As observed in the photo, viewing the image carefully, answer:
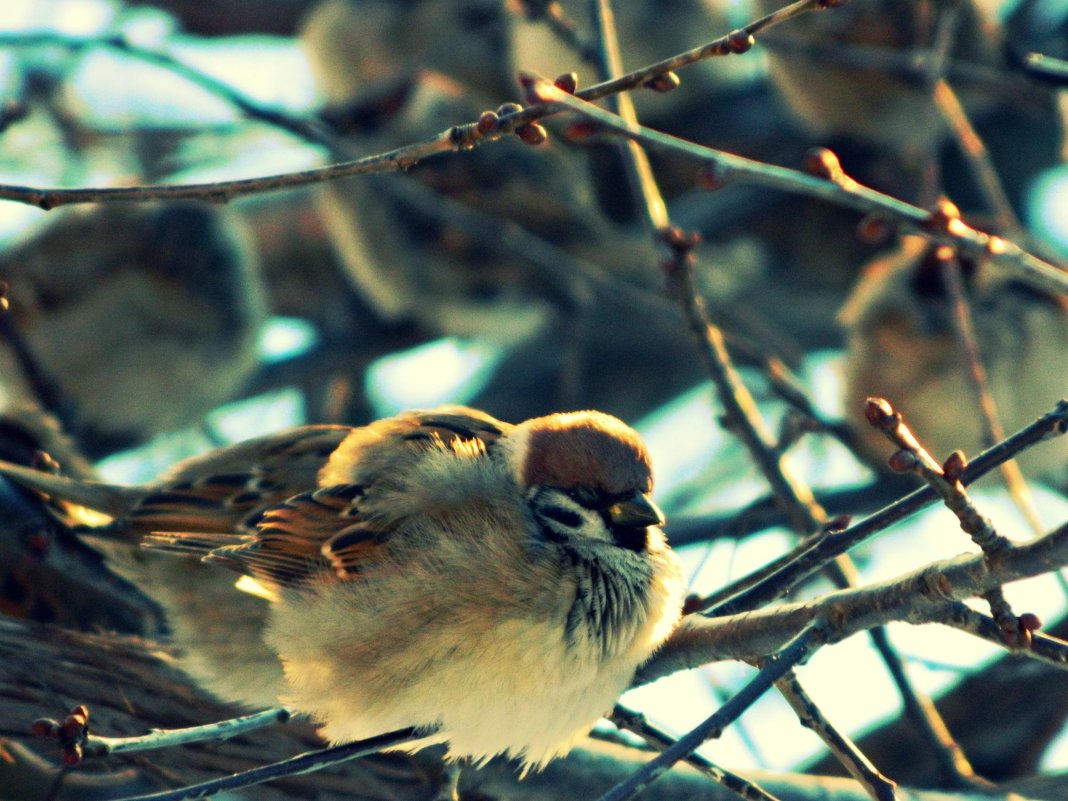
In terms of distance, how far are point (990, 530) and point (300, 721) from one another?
172 cm

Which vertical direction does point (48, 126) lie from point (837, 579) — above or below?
above

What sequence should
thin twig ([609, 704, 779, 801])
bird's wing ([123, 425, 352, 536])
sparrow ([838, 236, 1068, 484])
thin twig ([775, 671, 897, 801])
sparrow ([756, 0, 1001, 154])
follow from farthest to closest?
sparrow ([756, 0, 1001, 154]), sparrow ([838, 236, 1068, 484]), bird's wing ([123, 425, 352, 536]), thin twig ([609, 704, 779, 801]), thin twig ([775, 671, 897, 801])

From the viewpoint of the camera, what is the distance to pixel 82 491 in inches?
124

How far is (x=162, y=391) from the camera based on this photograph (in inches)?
215

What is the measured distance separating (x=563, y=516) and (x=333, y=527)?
0.46 m

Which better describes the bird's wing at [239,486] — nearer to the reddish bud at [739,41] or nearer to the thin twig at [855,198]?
the thin twig at [855,198]

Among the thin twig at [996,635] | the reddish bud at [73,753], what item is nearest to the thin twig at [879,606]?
the thin twig at [996,635]

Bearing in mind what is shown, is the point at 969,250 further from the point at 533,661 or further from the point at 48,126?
the point at 48,126

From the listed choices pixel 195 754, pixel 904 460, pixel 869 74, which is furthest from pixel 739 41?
pixel 869 74

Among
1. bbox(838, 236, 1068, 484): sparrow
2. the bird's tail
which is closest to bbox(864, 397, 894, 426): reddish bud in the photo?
the bird's tail

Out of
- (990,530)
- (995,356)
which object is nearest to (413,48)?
(995,356)

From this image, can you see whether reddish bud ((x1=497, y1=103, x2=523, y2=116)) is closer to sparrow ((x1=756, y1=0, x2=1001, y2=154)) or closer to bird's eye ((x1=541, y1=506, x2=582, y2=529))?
bird's eye ((x1=541, y1=506, x2=582, y2=529))

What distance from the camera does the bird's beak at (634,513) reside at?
8.38 ft

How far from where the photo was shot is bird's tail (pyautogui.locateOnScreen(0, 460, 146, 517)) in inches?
120
